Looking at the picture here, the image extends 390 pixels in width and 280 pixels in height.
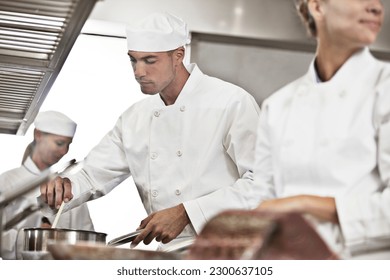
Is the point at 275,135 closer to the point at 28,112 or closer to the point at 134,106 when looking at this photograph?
the point at 134,106

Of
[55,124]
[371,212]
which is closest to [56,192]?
[55,124]

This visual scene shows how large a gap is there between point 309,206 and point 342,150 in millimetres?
163

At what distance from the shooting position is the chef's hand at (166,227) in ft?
6.38

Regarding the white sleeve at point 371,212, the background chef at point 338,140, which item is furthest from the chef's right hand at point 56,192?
the white sleeve at point 371,212

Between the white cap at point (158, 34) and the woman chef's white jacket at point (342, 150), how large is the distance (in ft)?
1.66

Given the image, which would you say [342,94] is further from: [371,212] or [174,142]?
[174,142]

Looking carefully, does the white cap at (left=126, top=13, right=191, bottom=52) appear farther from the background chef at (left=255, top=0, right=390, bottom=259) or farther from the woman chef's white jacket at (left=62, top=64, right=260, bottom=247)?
the background chef at (left=255, top=0, right=390, bottom=259)

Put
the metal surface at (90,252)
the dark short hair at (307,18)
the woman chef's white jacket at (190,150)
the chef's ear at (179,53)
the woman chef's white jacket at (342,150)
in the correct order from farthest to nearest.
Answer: the chef's ear at (179,53), the woman chef's white jacket at (190,150), the dark short hair at (307,18), the woman chef's white jacket at (342,150), the metal surface at (90,252)

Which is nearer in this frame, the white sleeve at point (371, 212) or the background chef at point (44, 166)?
the white sleeve at point (371, 212)

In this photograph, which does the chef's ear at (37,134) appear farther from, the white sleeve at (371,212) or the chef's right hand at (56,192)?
the white sleeve at (371,212)

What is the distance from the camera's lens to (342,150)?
147 centimetres

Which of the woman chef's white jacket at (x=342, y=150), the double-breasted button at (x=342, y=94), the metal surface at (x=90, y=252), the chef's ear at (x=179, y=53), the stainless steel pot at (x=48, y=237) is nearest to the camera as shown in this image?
the metal surface at (x=90, y=252)

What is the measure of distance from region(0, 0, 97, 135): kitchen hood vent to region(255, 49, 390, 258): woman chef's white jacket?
28.4 inches

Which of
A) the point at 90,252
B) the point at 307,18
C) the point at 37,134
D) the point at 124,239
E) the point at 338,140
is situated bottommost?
the point at 124,239
